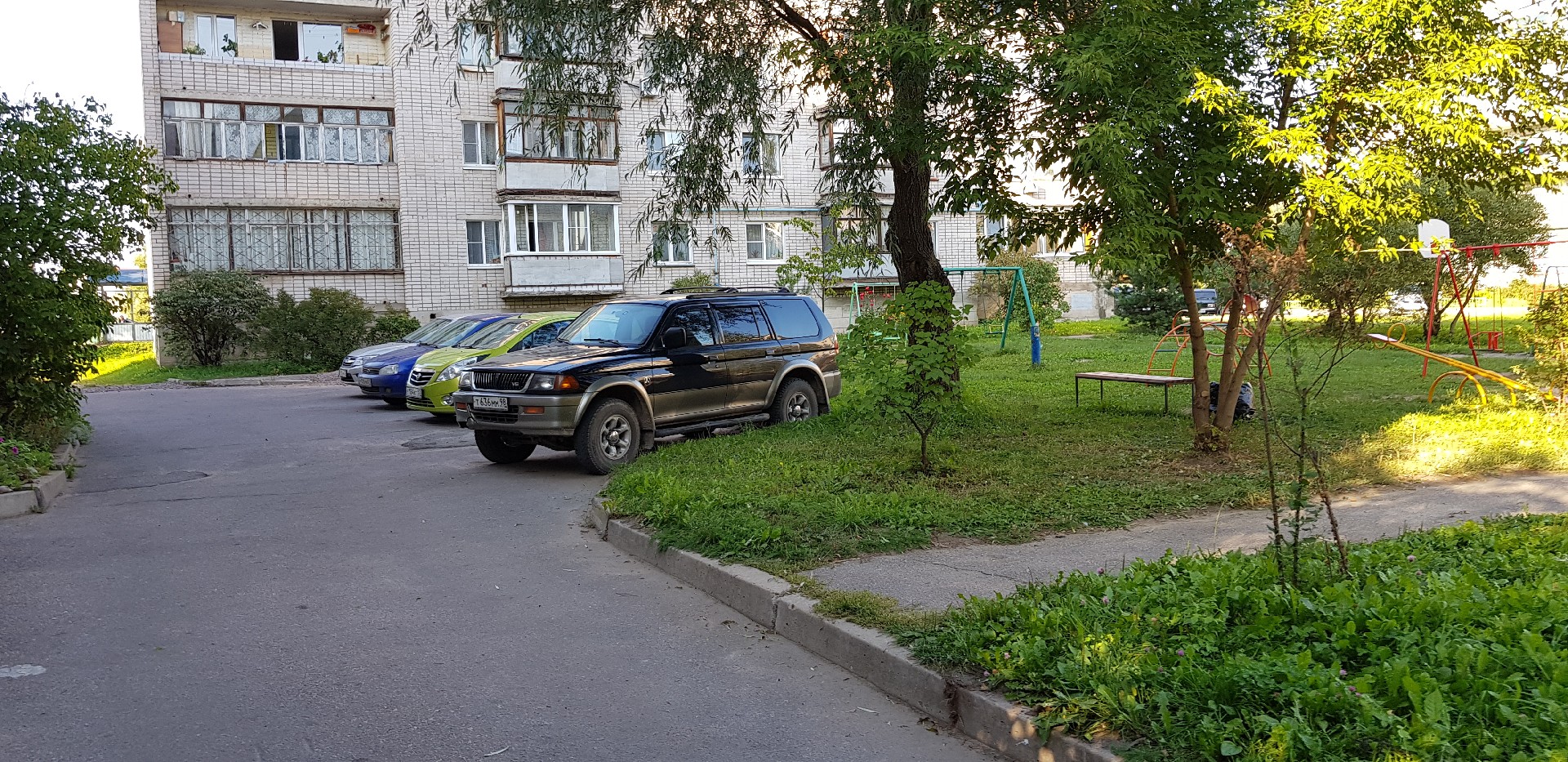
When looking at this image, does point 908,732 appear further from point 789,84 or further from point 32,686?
point 789,84

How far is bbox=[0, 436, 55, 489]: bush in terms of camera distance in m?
10.1

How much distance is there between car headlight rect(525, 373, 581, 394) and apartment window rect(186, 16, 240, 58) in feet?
84.1

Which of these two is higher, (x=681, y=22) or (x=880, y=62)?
(x=681, y=22)

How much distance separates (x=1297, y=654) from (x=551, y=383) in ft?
27.4

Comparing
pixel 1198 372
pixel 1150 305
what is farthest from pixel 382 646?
pixel 1150 305

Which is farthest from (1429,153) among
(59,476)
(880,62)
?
(59,476)

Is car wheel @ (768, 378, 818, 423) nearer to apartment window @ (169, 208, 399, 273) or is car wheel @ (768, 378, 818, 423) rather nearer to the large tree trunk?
the large tree trunk

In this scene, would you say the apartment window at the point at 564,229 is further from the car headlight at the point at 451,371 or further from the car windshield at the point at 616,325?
the car windshield at the point at 616,325

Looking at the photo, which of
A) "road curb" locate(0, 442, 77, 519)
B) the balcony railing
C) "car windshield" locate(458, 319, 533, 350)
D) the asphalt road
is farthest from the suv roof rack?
the balcony railing

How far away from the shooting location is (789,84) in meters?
14.6

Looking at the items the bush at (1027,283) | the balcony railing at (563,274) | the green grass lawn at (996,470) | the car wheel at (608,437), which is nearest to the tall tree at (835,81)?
the green grass lawn at (996,470)

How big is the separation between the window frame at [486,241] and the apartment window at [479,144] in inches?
70.9

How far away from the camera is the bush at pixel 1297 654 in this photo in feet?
11.9

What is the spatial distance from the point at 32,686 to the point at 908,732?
401 cm
